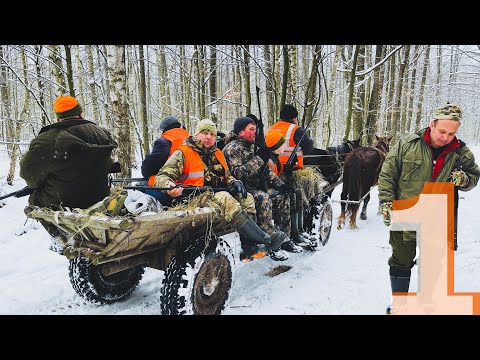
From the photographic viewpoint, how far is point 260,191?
4453 mm

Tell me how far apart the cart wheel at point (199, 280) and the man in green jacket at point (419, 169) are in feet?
5.58

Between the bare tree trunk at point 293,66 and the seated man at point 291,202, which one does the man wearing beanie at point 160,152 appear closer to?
the seated man at point 291,202

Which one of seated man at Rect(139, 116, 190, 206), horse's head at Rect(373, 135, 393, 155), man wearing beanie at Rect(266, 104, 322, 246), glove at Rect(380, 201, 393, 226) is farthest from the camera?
horse's head at Rect(373, 135, 393, 155)

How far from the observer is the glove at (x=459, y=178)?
124 inches

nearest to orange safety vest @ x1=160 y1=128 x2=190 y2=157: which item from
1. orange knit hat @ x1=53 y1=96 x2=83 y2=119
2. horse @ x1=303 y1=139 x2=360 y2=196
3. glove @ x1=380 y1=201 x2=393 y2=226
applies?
orange knit hat @ x1=53 y1=96 x2=83 y2=119

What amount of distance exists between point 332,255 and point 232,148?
2518 millimetres

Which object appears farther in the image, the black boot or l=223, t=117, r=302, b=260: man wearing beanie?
l=223, t=117, r=302, b=260: man wearing beanie

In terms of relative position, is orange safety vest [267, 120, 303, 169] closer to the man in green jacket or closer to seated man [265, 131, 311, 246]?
seated man [265, 131, 311, 246]

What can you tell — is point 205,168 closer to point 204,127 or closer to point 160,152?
point 204,127

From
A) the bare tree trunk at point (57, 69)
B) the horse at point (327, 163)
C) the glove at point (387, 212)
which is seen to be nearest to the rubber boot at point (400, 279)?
the glove at point (387, 212)

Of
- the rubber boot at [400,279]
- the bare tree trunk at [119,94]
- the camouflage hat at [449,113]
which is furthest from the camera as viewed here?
the bare tree trunk at [119,94]

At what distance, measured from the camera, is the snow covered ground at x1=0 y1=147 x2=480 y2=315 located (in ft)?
12.2

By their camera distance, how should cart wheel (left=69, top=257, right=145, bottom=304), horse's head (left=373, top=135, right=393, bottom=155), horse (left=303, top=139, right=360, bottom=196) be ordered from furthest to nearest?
1. horse's head (left=373, top=135, right=393, bottom=155)
2. horse (left=303, top=139, right=360, bottom=196)
3. cart wheel (left=69, top=257, right=145, bottom=304)

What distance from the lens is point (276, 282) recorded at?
4.49 m
